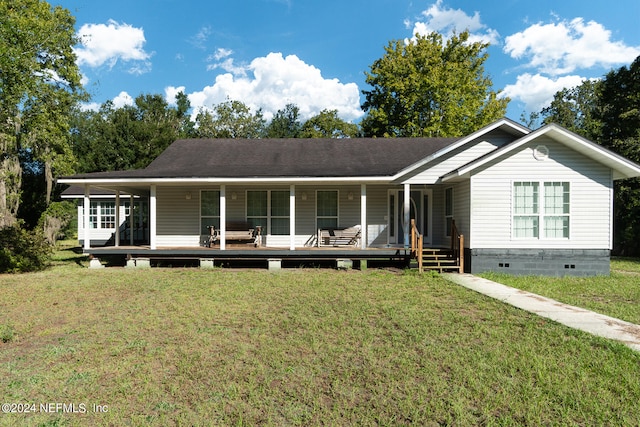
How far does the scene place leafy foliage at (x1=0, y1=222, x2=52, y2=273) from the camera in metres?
11.8

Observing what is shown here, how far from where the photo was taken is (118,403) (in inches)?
138

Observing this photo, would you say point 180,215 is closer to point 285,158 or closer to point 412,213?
point 285,158

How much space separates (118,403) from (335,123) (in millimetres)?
35861

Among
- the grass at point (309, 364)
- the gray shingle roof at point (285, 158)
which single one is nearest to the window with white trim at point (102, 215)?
the gray shingle roof at point (285, 158)

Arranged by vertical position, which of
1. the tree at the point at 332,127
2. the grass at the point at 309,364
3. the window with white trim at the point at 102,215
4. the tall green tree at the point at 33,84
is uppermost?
the tree at the point at 332,127

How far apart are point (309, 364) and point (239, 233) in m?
9.04

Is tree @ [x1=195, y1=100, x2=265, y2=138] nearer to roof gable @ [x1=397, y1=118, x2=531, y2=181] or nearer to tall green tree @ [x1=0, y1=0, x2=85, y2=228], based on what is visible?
tall green tree @ [x1=0, y1=0, x2=85, y2=228]

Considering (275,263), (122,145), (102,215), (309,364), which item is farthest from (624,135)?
(122,145)

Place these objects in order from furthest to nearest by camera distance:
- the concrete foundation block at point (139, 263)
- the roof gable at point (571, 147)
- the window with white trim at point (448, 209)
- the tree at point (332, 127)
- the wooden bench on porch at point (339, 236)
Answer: the tree at point (332, 127) < the wooden bench on porch at point (339, 236) < the window with white trim at point (448, 209) < the concrete foundation block at point (139, 263) < the roof gable at point (571, 147)

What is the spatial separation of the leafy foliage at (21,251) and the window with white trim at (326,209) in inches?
348

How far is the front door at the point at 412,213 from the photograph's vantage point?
13.9 meters

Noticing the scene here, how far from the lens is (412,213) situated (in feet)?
45.9

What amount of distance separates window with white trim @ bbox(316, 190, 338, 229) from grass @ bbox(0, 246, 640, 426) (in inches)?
248

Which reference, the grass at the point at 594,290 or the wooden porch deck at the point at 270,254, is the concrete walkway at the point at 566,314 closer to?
the grass at the point at 594,290
